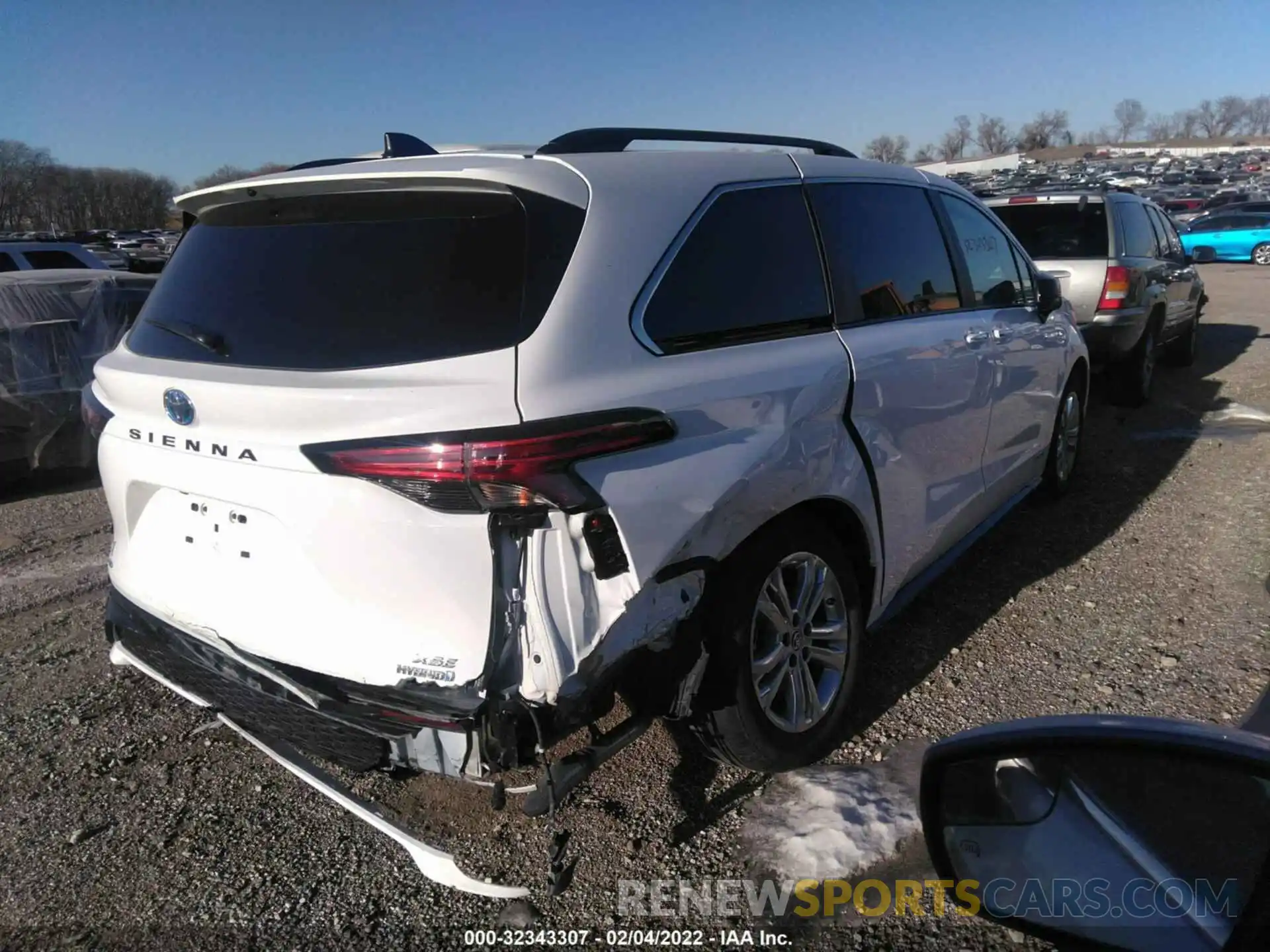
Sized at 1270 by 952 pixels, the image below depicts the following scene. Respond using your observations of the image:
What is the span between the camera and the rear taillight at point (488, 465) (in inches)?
79.0

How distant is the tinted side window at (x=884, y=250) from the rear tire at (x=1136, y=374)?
507 cm

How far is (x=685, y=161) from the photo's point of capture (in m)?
2.75

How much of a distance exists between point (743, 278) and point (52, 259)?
1267cm

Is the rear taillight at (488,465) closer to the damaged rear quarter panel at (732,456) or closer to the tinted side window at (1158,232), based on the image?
the damaged rear quarter panel at (732,456)

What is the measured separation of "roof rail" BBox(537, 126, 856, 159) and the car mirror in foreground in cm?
191

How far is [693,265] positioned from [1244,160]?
330 ft

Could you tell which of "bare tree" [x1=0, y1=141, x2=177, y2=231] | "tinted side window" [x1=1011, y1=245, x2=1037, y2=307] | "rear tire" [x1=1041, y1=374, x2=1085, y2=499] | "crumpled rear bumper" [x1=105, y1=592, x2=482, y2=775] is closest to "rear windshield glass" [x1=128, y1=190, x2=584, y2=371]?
"crumpled rear bumper" [x1=105, y1=592, x2=482, y2=775]

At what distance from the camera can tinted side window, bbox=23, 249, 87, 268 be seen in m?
12.1

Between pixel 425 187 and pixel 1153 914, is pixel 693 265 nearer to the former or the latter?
pixel 425 187

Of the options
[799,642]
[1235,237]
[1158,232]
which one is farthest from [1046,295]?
[1235,237]

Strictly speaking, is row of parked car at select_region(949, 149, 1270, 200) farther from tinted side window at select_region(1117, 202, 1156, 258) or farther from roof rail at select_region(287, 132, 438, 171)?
roof rail at select_region(287, 132, 438, 171)

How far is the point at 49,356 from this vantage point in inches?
264

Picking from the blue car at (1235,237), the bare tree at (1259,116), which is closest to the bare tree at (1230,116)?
the bare tree at (1259,116)

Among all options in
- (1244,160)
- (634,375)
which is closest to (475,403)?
(634,375)
